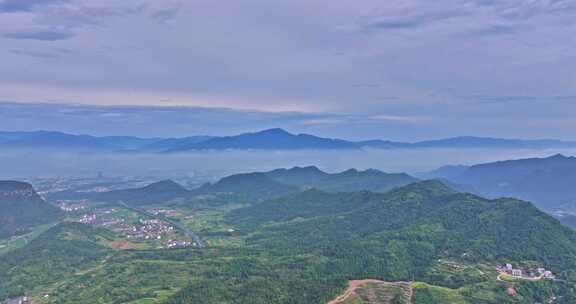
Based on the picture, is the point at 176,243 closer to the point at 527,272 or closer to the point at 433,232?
the point at 433,232

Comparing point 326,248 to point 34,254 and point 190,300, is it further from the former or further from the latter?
point 34,254

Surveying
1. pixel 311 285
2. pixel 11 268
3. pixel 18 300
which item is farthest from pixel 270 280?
pixel 11 268

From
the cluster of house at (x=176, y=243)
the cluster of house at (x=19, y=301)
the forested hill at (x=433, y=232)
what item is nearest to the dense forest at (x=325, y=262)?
the forested hill at (x=433, y=232)

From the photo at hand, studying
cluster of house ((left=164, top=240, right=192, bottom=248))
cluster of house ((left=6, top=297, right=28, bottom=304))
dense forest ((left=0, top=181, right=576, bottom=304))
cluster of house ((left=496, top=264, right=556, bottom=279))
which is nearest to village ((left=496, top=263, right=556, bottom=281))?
cluster of house ((left=496, top=264, right=556, bottom=279))

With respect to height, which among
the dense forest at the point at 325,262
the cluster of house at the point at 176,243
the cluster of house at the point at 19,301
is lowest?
the cluster of house at the point at 19,301

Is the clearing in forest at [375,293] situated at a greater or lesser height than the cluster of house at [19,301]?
greater

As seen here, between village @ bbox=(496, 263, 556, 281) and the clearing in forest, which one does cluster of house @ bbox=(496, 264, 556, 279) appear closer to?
village @ bbox=(496, 263, 556, 281)

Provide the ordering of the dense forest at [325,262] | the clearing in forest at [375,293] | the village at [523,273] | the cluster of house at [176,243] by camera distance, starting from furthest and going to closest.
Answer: the cluster of house at [176,243] → the village at [523,273] → the dense forest at [325,262] → the clearing in forest at [375,293]

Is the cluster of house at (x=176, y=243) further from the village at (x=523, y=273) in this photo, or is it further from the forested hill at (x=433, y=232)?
the village at (x=523, y=273)

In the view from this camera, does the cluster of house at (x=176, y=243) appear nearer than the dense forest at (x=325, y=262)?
No
